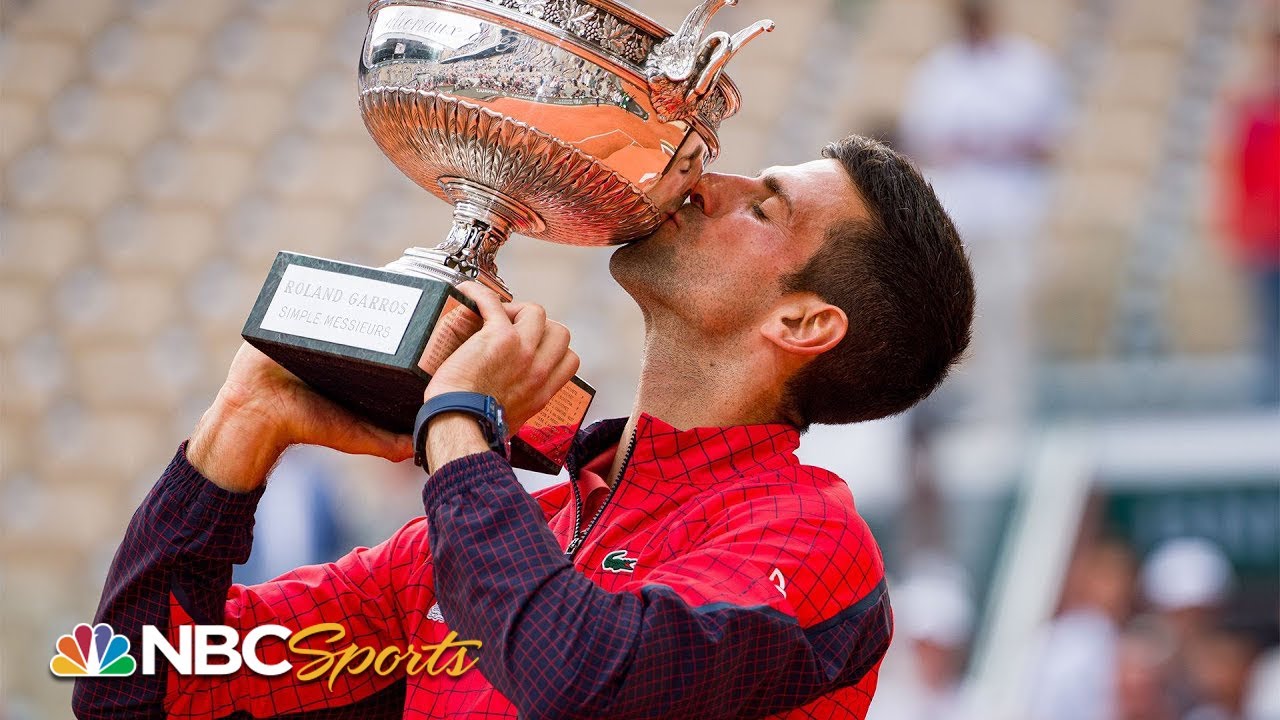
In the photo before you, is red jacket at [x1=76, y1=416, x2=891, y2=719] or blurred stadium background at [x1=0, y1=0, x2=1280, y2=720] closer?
red jacket at [x1=76, y1=416, x2=891, y2=719]

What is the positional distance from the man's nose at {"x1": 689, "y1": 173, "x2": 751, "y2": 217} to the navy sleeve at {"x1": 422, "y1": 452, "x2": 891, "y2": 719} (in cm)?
49

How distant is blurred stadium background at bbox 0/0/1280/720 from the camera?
14.0ft

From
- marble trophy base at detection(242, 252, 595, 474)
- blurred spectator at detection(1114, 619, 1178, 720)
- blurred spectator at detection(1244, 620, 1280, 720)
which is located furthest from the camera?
blurred spectator at detection(1114, 619, 1178, 720)

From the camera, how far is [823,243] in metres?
1.67

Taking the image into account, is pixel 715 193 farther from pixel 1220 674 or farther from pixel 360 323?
pixel 1220 674

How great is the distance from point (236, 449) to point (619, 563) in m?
0.41

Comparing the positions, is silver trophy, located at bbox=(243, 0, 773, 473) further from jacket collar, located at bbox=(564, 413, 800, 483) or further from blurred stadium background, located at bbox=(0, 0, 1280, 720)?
blurred stadium background, located at bbox=(0, 0, 1280, 720)

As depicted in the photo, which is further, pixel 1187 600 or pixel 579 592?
pixel 1187 600

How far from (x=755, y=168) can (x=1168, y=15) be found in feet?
6.13

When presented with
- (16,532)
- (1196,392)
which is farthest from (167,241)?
(1196,392)

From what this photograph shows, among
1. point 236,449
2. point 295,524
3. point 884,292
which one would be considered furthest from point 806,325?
point 295,524

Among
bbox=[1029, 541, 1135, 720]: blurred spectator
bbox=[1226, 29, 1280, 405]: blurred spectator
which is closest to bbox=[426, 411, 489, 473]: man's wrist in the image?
bbox=[1029, 541, 1135, 720]: blurred spectator

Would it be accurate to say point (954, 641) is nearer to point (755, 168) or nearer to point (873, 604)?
point (755, 168)

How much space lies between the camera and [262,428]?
4.97 ft
